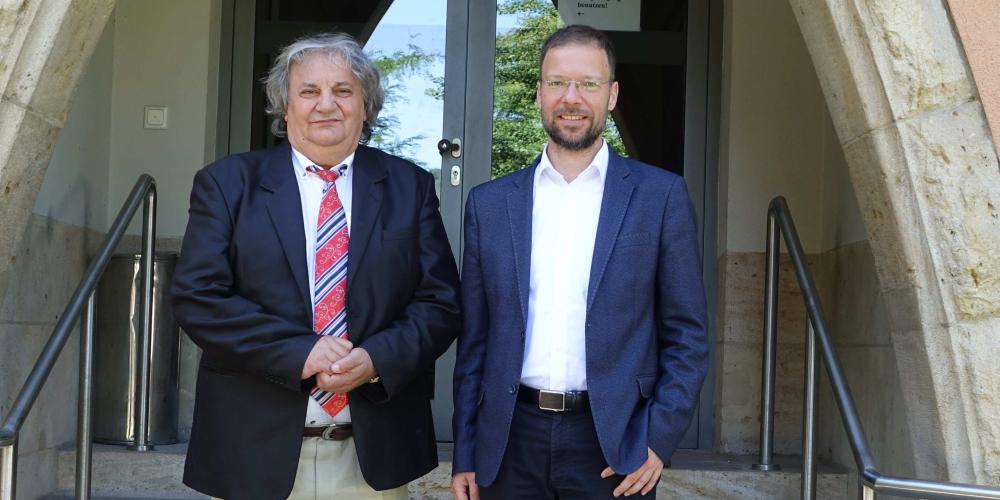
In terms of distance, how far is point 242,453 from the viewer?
2770 mm

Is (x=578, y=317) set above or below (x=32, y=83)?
below

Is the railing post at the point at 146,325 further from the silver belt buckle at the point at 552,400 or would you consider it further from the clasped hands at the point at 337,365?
the silver belt buckle at the point at 552,400

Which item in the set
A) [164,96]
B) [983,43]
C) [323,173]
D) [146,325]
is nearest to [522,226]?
[323,173]

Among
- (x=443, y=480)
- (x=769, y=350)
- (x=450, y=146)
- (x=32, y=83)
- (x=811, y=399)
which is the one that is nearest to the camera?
(x=32, y=83)

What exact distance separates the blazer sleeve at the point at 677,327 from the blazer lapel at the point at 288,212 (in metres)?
0.85

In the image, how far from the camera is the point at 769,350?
447 centimetres

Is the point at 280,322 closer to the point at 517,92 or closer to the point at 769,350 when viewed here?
the point at 769,350

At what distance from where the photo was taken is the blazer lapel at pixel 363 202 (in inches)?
112

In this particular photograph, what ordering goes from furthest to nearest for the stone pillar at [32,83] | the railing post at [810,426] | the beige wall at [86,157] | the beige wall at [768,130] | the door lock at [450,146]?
the door lock at [450,146], the beige wall at [768,130], the beige wall at [86,157], the railing post at [810,426], the stone pillar at [32,83]

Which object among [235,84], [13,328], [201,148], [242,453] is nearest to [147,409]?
[13,328]

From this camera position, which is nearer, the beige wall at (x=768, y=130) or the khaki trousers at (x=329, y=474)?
the khaki trousers at (x=329, y=474)

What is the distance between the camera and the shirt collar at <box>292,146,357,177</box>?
2977 millimetres

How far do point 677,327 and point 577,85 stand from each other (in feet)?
2.02

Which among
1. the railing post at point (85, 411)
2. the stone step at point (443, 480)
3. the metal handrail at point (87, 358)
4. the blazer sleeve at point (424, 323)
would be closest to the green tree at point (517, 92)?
the stone step at point (443, 480)
